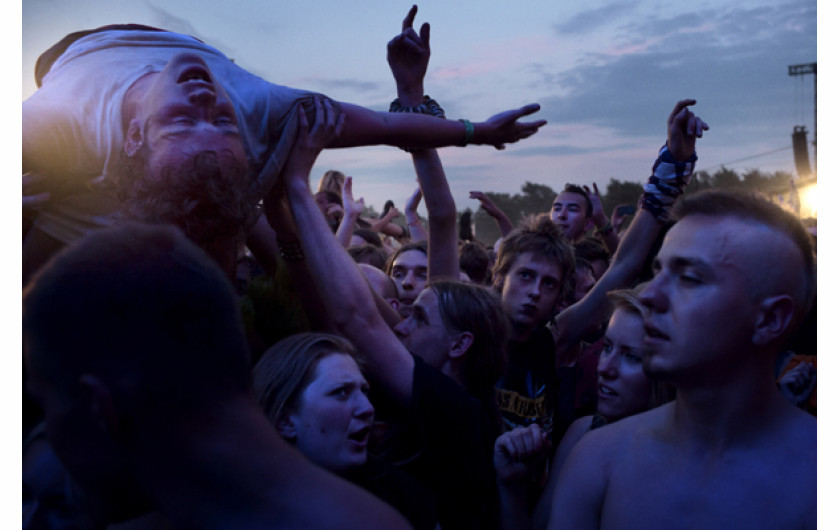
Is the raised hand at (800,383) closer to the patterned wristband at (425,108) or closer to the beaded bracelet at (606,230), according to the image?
the patterned wristband at (425,108)

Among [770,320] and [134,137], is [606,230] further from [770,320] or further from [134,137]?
[134,137]

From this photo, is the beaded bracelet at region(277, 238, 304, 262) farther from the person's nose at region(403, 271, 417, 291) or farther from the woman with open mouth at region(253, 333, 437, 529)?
the person's nose at region(403, 271, 417, 291)

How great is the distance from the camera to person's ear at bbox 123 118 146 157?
1614mm

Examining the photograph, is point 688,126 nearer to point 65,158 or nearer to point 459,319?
point 459,319

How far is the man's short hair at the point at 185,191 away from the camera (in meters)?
1.61

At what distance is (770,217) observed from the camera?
5.42 ft

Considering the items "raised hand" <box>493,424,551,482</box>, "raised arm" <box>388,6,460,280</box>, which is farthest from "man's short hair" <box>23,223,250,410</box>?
"raised arm" <box>388,6,460,280</box>

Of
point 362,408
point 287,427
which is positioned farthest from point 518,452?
point 287,427

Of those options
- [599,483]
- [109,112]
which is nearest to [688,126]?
[599,483]

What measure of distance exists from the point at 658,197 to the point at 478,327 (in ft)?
2.57

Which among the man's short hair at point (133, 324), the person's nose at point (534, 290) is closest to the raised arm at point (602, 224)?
the person's nose at point (534, 290)

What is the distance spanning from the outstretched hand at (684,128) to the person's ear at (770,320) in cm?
86

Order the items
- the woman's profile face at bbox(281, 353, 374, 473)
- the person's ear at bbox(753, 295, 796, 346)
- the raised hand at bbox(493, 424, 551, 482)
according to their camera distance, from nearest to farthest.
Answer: the person's ear at bbox(753, 295, 796, 346)
the woman's profile face at bbox(281, 353, 374, 473)
the raised hand at bbox(493, 424, 551, 482)

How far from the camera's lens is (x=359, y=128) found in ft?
6.85
